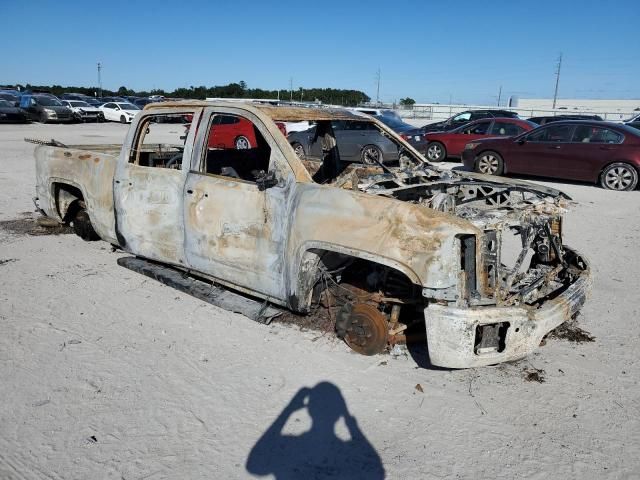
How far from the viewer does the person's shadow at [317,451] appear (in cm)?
267

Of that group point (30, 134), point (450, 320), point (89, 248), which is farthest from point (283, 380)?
point (30, 134)

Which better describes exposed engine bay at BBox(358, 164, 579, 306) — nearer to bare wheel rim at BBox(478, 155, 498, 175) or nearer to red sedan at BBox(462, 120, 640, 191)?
red sedan at BBox(462, 120, 640, 191)

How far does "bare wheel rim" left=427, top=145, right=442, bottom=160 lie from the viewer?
16302 millimetres

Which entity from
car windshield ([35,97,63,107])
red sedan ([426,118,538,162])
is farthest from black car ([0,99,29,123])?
red sedan ([426,118,538,162])

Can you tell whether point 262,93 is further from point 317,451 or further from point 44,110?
point 317,451

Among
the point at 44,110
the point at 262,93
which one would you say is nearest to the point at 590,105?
the point at 262,93

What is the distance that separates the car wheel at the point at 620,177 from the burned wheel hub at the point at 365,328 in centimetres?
1006

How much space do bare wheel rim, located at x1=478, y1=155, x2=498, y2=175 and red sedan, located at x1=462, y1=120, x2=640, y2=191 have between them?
0.44ft

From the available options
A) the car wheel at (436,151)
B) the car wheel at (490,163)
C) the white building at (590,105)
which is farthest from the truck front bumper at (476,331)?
the white building at (590,105)

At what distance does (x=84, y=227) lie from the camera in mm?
6254

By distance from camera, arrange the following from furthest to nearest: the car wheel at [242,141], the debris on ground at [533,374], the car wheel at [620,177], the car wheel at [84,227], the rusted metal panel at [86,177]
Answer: the car wheel at [242,141]
the car wheel at [620,177]
the car wheel at [84,227]
the rusted metal panel at [86,177]
the debris on ground at [533,374]

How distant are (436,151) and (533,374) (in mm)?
13437

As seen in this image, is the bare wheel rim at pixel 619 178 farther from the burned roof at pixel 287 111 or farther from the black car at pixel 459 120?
the burned roof at pixel 287 111

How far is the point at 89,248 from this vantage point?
618cm
